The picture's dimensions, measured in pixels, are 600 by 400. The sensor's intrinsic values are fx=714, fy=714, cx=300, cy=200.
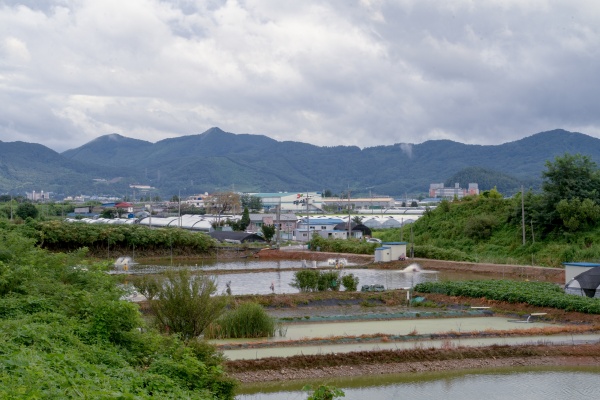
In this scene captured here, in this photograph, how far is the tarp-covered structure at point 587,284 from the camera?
24750 millimetres

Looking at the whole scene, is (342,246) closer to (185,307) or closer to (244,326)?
(244,326)

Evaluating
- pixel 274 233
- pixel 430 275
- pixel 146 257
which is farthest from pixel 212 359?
pixel 274 233

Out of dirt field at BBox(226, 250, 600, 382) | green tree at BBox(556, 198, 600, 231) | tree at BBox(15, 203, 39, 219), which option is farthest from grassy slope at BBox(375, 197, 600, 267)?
tree at BBox(15, 203, 39, 219)

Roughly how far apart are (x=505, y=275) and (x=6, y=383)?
31.2 m

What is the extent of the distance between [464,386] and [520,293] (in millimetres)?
10282

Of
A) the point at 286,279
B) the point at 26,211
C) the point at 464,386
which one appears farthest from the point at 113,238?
the point at 464,386

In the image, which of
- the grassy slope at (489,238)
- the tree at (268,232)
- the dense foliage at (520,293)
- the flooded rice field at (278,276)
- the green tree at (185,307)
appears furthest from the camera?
the tree at (268,232)

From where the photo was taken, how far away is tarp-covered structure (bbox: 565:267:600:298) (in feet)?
81.2

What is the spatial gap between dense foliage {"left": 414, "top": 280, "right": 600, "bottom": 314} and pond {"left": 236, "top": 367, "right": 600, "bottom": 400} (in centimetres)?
606

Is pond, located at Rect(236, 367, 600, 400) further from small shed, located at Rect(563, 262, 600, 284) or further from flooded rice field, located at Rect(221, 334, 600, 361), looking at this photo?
small shed, located at Rect(563, 262, 600, 284)

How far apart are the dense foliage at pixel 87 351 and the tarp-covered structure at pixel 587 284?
55.0 ft

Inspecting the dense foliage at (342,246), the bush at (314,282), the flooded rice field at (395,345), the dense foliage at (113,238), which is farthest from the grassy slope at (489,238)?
the flooded rice field at (395,345)

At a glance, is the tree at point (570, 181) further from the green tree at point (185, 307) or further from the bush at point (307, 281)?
the green tree at point (185, 307)

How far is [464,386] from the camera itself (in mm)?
14898
